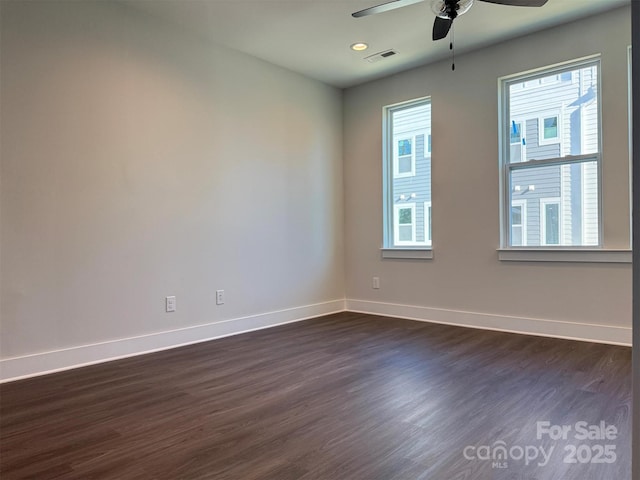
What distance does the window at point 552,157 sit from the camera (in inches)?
141

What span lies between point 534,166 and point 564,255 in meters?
0.87

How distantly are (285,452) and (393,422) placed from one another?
578 mm

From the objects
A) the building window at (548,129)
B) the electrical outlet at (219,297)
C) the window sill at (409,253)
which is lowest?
the electrical outlet at (219,297)

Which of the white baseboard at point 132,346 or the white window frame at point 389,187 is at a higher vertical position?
the white window frame at point 389,187

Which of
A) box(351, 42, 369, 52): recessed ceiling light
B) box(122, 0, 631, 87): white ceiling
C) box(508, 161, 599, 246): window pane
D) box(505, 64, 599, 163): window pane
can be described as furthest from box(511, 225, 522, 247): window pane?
box(351, 42, 369, 52): recessed ceiling light

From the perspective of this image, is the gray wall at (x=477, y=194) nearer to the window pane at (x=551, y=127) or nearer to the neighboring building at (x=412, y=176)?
the neighboring building at (x=412, y=176)

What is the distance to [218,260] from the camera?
12.8ft

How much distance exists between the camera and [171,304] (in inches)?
140

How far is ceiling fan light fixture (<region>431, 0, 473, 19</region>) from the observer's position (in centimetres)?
268

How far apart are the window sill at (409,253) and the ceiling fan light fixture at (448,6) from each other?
2418mm

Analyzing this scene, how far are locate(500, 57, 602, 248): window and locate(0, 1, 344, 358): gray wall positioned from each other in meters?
2.16

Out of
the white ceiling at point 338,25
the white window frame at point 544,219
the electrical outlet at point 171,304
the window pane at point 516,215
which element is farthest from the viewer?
the window pane at point 516,215

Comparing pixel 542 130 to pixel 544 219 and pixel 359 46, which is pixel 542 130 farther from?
pixel 359 46

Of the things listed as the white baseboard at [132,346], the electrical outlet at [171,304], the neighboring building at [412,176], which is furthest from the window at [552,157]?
the electrical outlet at [171,304]
